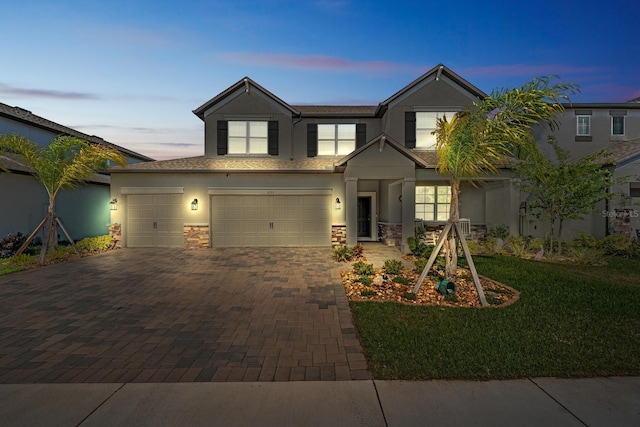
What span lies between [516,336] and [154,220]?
14162mm

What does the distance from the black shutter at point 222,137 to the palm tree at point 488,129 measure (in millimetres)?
10712

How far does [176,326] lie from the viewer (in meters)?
4.94

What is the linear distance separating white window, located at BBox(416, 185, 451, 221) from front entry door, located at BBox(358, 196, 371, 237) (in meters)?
2.62

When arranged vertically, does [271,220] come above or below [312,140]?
below

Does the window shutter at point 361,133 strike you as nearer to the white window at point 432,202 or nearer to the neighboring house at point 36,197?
the white window at point 432,202

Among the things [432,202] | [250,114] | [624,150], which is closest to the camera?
[624,150]

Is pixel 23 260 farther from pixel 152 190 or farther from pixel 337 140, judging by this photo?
pixel 337 140

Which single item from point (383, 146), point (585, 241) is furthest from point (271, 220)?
point (585, 241)

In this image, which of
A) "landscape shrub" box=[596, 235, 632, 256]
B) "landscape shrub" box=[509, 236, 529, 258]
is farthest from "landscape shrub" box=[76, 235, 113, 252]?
"landscape shrub" box=[596, 235, 632, 256]

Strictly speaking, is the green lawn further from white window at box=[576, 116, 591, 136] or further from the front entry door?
white window at box=[576, 116, 591, 136]

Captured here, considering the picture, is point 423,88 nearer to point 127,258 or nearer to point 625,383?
point 625,383

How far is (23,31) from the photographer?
12.3m

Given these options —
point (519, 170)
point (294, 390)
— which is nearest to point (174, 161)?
point (294, 390)

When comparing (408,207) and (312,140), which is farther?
(312,140)
